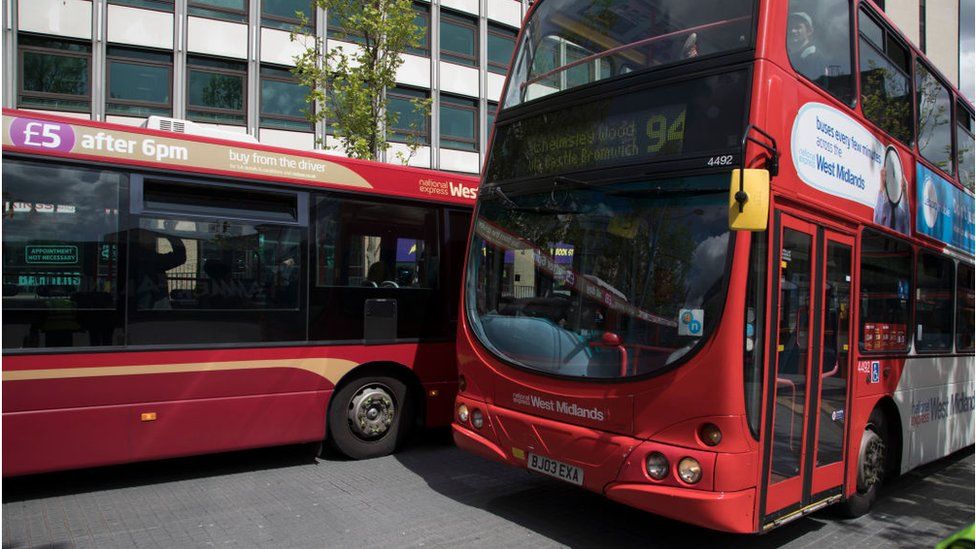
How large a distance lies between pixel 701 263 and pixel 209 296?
4157 millimetres

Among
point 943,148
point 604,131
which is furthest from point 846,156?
point 943,148

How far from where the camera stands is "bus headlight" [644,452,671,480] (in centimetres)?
422

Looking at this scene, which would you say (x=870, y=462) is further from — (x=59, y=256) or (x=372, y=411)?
(x=59, y=256)

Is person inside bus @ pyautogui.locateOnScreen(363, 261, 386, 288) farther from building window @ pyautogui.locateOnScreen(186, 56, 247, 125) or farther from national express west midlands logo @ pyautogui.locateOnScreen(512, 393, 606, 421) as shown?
building window @ pyautogui.locateOnScreen(186, 56, 247, 125)

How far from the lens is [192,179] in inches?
241

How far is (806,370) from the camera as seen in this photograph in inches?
189

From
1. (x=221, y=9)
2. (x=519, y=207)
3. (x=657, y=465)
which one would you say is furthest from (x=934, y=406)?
(x=221, y=9)

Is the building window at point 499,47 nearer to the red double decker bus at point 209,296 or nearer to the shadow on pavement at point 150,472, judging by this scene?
the red double decker bus at point 209,296

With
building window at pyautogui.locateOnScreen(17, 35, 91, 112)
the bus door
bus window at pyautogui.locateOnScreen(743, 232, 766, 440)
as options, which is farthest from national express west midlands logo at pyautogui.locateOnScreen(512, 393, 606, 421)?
building window at pyautogui.locateOnScreen(17, 35, 91, 112)

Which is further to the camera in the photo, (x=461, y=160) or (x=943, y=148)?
(x=461, y=160)

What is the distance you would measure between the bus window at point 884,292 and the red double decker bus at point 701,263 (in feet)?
0.11

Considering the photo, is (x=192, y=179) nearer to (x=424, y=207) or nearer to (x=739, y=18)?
(x=424, y=207)

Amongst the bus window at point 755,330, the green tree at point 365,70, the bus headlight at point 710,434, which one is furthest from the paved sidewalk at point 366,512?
the green tree at point 365,70

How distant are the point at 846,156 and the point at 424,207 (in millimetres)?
4095
